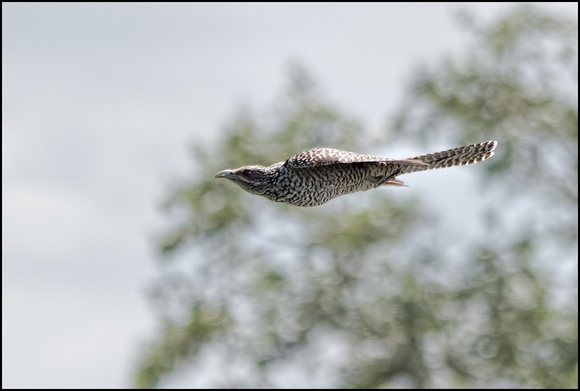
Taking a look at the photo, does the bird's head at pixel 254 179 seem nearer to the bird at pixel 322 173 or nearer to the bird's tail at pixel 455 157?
the bird at pixel 322 173

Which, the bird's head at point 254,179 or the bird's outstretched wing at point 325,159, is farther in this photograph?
the bird's head at point 254,179

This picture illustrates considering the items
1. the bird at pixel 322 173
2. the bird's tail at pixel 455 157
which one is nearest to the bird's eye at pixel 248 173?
the bird at pixel 322 173

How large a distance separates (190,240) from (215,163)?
2107mm

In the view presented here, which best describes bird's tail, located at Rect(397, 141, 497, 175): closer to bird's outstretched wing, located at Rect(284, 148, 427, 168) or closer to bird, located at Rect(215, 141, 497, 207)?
bird, located at Rect(215, 141, 497, 207)

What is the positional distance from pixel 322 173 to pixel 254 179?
0.50m

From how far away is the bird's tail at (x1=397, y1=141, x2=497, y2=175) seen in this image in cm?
834

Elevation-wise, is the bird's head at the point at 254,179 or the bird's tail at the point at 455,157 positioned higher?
the bird's tail at the point at 455,157

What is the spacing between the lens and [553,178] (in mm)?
34594

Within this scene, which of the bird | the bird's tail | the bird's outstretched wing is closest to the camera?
the bird's outstretched wing

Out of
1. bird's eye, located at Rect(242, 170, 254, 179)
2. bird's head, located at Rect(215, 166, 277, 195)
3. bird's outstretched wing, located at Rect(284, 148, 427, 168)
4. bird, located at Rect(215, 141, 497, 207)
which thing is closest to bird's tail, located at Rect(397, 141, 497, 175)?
bird, located at Rect(215, 141, 497, 207)

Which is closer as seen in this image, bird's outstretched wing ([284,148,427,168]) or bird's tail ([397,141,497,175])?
bird's outstretched wing ([284,148,427,168])

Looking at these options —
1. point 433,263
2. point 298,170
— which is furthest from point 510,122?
point 298,170

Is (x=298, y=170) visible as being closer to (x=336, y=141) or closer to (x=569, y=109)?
(x=336, y=141)

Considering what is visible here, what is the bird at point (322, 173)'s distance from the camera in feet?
25.9
